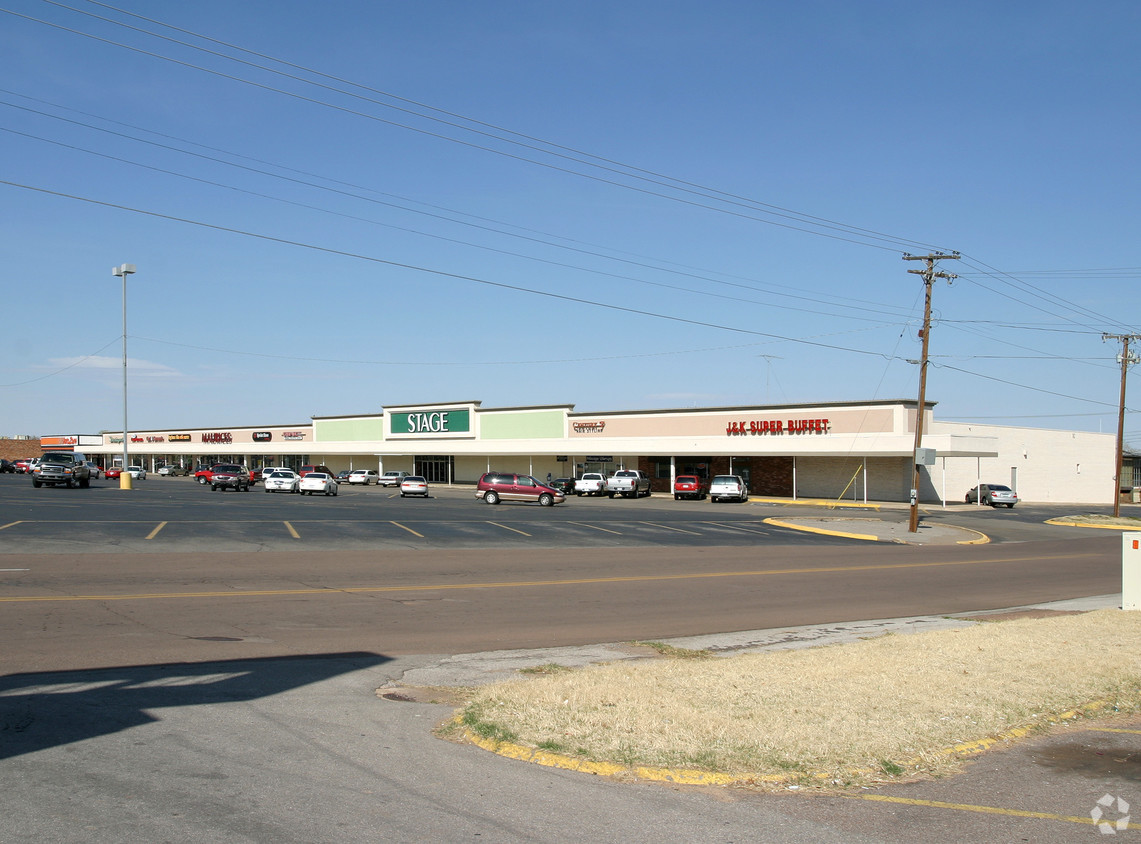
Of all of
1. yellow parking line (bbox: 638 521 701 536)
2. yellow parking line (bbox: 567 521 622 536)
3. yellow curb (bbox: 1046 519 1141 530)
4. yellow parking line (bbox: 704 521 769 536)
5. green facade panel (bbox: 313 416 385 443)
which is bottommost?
yellow curb (bbox: 1046 519 1141 530)

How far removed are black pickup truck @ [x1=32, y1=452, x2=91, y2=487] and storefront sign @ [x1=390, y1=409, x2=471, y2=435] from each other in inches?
1194

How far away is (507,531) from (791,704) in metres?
22.1

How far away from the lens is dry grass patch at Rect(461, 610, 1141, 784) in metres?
6.64

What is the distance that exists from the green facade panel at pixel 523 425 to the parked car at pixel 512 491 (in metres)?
22.9

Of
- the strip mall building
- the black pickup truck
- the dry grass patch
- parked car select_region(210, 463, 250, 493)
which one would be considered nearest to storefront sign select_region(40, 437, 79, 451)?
the strip mall building

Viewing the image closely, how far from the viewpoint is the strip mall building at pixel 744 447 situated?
183 ft

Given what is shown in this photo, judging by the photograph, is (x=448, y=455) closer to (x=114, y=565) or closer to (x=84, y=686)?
(x=114, y=565)

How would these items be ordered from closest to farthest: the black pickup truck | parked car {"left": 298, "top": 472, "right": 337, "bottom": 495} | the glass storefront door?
the black pickup truck
parked car {"left": 298, "top": 472, "right": 337, "bottom": 495}
the glass storefront door

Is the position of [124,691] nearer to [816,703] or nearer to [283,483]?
[816,703]

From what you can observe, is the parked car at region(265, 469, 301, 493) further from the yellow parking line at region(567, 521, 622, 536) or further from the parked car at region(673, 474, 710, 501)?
the yellow parking line at region(567, 521, 622, 536)

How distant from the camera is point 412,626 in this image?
13.6 meters

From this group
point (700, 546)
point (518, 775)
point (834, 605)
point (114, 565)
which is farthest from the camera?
point (700, 546)

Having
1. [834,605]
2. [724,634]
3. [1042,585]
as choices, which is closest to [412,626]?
[724,634]

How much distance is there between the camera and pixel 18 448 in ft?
483
